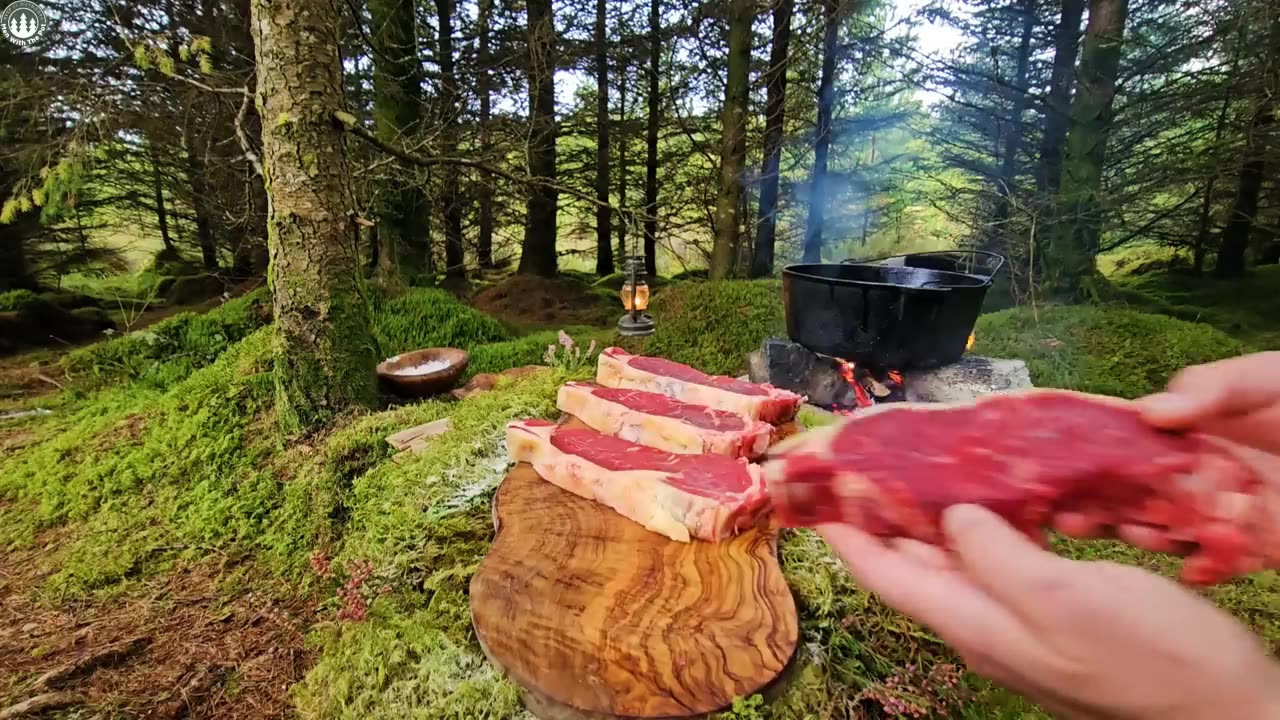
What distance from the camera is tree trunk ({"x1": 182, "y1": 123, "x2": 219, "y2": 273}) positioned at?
6734 millimetres

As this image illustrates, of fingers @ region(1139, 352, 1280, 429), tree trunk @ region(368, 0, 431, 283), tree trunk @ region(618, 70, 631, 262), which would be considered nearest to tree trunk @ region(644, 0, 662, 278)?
tree trunk @ region(618, 70, 631, 262)

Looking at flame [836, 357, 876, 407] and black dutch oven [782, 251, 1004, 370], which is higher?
black dutch oven [782, 251, 1004, 370]

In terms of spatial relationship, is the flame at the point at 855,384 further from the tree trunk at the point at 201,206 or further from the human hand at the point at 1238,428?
the tree trunk at the point at 201,206

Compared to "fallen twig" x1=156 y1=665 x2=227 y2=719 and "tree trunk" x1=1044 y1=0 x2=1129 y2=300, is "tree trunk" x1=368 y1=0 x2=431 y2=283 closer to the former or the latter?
"fallen twig" x1=156 y1=665 x2=227 y2=719

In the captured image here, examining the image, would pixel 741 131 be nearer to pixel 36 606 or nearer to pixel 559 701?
pixel 559 701

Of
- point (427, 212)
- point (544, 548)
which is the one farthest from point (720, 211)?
point (544, 548)

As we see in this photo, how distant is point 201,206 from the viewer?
7660mm


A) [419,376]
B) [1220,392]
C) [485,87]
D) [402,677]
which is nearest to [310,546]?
[419,376]

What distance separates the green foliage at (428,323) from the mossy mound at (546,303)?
117 centimetres

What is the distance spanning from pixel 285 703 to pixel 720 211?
5.83 metres

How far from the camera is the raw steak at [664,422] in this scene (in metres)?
1.94

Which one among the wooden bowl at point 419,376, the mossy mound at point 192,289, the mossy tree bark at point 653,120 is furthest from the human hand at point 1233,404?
A: the mossy mound at point 192,289

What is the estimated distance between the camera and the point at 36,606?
2.50 meters

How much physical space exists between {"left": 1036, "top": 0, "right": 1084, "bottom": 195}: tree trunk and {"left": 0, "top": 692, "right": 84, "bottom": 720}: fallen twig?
7889mm
